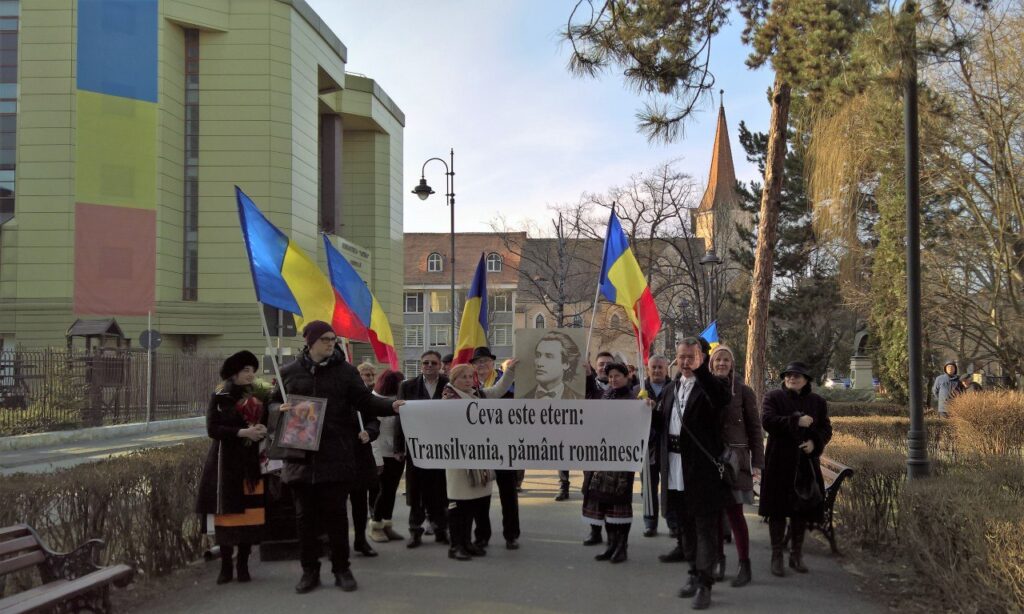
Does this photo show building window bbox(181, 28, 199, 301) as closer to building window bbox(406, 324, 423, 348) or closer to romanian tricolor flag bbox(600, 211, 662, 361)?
romanian tricolor flag bbox(600, 211, 662, 361)

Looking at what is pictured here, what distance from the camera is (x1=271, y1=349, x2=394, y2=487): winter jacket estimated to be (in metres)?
6.48

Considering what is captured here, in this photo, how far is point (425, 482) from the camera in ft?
27.4

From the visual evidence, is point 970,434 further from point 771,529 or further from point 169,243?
point 169,243

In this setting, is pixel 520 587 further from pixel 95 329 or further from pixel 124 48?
pixel 124 48

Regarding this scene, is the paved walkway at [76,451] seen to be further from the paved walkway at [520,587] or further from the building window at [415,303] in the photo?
the building window at [415,303]

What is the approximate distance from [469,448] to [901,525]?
349cm

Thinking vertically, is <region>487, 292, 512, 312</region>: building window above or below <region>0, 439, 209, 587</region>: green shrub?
above

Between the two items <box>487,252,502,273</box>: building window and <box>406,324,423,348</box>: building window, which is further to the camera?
<box>406,324,423,348</box>: building window

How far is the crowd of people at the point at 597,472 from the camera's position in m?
6.31

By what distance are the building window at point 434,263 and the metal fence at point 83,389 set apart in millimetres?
57445

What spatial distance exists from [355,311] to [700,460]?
5236 millimetres

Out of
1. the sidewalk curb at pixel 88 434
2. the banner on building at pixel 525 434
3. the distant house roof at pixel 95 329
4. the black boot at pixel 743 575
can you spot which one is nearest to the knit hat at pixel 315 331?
the banner on building at pixel 525 434

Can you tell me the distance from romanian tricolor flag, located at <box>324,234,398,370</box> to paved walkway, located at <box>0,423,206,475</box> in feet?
22.6

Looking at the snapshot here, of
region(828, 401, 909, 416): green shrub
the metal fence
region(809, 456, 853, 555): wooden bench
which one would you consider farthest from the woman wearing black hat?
region(828, 401, 909, 416): green shrub
